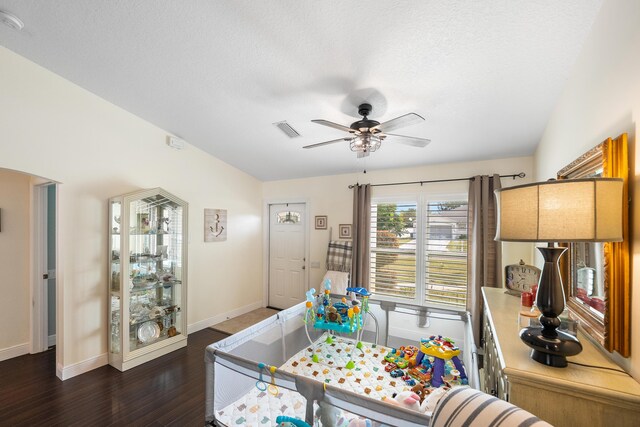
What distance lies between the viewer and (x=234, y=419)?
1741 mm

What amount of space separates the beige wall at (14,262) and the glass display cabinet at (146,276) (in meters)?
1.14

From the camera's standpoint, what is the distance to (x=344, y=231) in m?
4.40

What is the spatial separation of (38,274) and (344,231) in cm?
392

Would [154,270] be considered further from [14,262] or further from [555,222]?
[555,222]

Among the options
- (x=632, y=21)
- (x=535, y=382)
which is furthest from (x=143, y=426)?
(x=632, y=21)

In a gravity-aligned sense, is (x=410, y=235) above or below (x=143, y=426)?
above

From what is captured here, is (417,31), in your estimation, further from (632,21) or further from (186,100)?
(186,100)

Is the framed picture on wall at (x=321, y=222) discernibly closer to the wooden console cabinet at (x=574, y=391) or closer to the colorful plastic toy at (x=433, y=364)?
the colorful plastic toy at (x=433, y=364)

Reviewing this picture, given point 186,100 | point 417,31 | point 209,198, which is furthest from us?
point 209,198

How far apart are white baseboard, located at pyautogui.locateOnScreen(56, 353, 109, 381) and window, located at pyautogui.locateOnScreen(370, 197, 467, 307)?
3403 mm

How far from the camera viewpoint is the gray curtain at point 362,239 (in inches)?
159

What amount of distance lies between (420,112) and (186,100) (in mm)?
2322

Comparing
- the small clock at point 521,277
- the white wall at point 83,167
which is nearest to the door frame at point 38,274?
the white wall at point 83,167

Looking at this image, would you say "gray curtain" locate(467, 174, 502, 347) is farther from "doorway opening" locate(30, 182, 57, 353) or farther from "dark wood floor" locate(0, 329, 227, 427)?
"doorway opening" locate(30, 182, 57, 353)
